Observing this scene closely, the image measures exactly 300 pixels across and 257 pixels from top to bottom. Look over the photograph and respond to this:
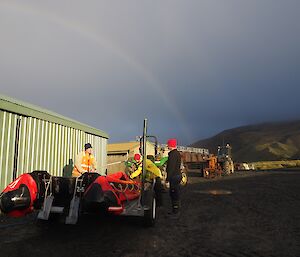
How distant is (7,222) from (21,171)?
1.50m

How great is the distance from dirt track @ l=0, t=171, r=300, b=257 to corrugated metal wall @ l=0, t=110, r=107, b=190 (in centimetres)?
139

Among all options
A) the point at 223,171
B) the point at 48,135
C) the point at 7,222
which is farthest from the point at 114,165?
the point at 7,222

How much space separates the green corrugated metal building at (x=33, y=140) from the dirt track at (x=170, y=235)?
1404 mm

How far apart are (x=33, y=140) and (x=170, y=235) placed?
4.78 m

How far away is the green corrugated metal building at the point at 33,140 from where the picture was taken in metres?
7.64

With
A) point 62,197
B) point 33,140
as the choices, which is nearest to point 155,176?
point 33,140

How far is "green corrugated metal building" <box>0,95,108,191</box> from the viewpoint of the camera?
764 centimetres

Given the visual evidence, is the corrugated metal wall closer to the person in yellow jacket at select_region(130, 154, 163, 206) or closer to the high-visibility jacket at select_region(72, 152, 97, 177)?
the high-visibility jacket at select_region(72, 152, 97, 177)

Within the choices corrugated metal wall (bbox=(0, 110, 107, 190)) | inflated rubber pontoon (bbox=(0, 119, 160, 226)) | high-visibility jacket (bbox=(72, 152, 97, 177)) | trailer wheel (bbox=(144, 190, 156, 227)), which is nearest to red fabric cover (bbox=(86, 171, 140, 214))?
inflated rubber pontoon (bbox=(0, 119, 160, 226))

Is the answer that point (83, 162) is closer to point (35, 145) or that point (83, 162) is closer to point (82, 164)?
point (82, 164)

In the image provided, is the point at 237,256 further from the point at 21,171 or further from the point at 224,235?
the point at 21,171

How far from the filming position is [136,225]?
270 inches

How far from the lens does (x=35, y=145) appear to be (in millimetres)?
8820

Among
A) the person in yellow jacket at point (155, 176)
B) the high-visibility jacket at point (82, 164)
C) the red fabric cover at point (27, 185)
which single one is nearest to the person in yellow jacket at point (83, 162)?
the high-visibility jacket at point (82, 164)
